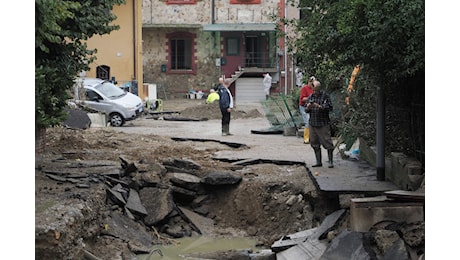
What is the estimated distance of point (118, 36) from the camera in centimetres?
3781

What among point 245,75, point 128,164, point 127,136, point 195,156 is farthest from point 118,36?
point 128,164

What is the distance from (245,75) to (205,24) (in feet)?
13.3

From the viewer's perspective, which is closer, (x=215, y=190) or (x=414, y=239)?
(x=414, y=239)

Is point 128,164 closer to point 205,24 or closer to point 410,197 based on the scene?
point 410,197

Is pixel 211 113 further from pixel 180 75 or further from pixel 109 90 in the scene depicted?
pixel 180 75

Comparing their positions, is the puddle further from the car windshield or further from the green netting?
the car windshield

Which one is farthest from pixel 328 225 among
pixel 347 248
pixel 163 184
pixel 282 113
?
pixel 282 113

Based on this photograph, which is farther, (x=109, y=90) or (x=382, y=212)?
(x=109, y=90)

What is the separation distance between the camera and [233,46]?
49469 millimetres

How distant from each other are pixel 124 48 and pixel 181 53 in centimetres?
1224

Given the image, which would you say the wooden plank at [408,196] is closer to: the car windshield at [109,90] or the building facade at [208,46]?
the car windshield at [109,90]

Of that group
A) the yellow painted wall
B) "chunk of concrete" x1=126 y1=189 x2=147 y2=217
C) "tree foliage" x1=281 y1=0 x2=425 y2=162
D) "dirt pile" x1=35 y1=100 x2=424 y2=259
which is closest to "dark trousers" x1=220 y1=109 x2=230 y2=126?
"dirt pile" x1=35 y1=100 x2=424 y2=259

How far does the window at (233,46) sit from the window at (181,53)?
7.50 ft

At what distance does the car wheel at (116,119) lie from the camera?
1140 inches
